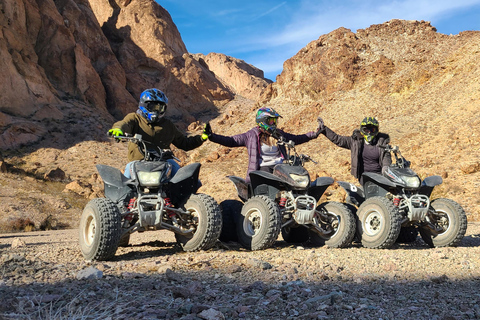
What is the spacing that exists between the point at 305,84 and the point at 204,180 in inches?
708

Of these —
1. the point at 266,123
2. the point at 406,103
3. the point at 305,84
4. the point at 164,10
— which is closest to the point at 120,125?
the point at 266,123

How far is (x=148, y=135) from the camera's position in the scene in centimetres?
633

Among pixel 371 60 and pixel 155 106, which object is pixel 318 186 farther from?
pixel 371 60

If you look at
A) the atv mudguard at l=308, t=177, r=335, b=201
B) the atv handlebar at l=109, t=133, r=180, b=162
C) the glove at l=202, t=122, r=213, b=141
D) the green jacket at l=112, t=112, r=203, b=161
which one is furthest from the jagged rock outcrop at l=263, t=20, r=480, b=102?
the atv handlebar at l=109, t=133, r=180, b=162

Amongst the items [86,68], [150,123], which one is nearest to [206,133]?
[150,123]

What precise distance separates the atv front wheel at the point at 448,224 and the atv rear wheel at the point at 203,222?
147 inches

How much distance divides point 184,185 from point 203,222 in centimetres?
68

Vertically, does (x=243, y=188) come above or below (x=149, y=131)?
below

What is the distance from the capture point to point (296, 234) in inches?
297

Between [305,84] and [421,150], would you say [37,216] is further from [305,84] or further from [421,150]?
[305,84]

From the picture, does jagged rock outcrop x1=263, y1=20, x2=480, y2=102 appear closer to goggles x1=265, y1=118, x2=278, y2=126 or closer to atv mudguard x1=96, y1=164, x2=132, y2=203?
goggles x1=265, y1=118, x2=278, y2=126

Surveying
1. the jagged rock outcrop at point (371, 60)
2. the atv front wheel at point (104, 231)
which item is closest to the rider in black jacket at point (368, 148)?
the atv front wheel at point (104, 231)

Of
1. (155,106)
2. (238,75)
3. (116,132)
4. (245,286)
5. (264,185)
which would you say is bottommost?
(245,286)

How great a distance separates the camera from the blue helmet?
6.20 m
